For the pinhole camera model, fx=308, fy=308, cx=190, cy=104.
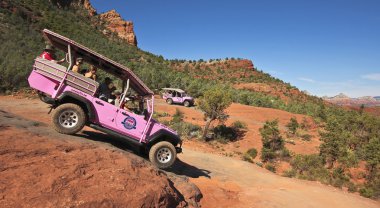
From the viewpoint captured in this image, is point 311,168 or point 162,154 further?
point 311,168

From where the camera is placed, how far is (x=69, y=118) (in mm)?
8078

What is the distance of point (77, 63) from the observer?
846 centimetres

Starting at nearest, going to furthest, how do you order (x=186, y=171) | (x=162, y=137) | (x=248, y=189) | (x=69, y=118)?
(x=69, y=118)
(x=162, y=137)
(x=248, y=189)
(x=186, y=171)

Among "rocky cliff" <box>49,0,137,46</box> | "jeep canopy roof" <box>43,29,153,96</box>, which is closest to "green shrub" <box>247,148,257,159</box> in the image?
"jeep canopy roof" <box>43,29,153,96</box>

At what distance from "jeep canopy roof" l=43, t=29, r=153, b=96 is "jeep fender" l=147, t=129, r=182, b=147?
123cm

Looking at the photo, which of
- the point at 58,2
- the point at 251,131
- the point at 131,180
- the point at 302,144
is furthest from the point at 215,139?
the point at 58,2

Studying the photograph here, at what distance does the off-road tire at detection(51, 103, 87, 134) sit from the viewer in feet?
25.9

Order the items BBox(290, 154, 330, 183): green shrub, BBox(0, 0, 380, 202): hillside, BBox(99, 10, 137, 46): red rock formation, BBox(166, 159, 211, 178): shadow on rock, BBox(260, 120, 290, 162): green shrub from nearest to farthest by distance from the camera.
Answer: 1. BBox(166, 159, 211, 178): shadow on rock
2. BBox(290, 154, 330, 183): green shrub
3. BBox(0, 0, 380, 202): hillside
4. BBox(260, 120, 290, 162): green shrub
5. BBox(99, 10, 137, 46): red rock formation

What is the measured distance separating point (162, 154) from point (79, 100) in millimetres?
2802

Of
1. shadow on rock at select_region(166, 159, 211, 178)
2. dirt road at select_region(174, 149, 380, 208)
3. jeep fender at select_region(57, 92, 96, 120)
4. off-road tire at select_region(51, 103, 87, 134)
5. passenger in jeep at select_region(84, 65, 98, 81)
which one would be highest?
passenger in jeep at select_region(84, 65, 98, 81)

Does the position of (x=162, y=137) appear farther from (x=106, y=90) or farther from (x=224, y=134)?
(x=224, y=134)

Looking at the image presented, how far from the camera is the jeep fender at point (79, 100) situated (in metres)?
8.00

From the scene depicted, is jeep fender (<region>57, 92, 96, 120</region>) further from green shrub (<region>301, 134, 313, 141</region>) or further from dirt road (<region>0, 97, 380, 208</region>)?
green shrub (<region>301, 134, 313, 141</region>)

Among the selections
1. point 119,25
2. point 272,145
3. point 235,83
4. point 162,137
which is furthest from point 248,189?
point 119,25
